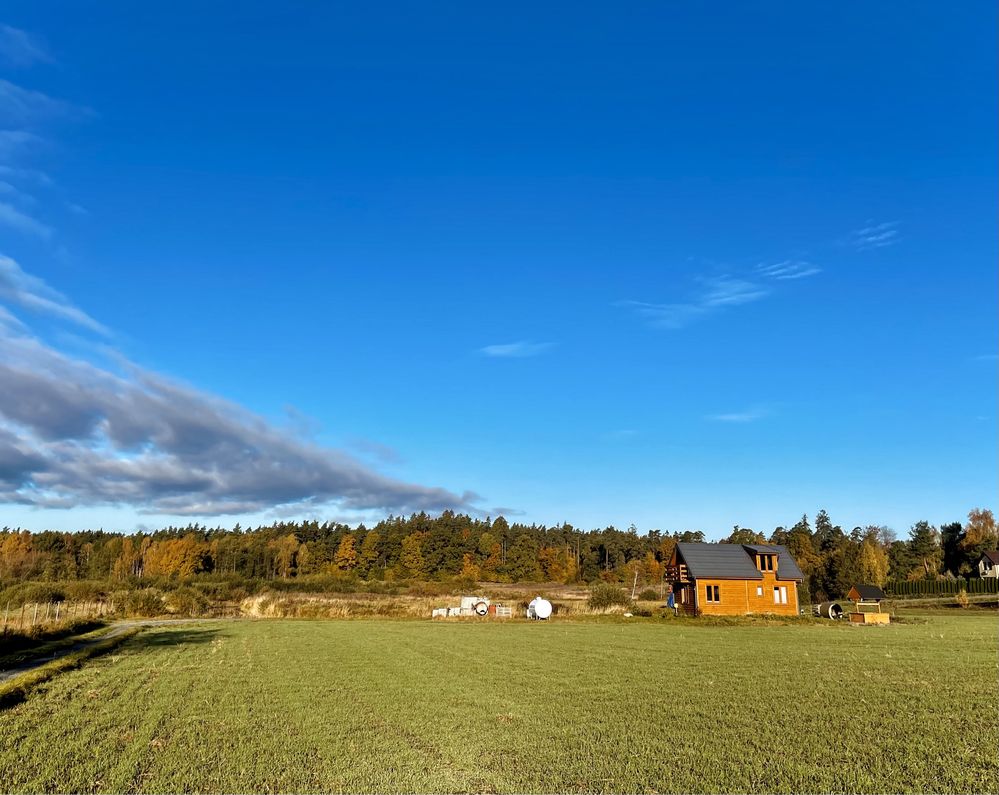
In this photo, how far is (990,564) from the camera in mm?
101312

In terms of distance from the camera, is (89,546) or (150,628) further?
(89,546)

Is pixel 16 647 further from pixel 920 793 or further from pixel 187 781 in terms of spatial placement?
pixel 920 793

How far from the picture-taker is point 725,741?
9742 mm

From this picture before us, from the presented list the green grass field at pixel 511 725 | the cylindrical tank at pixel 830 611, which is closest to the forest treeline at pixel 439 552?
the cylindrical tank at pixel 830 611

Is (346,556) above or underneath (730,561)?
underneath

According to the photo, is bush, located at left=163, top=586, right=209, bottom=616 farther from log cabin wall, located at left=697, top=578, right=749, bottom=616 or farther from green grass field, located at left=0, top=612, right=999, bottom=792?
log cabin wall, located at left=697, top=578, right=749, bottom=616

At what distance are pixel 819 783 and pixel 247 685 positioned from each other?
12.7 metres

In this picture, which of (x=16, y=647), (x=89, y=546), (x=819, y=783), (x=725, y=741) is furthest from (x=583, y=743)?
(x=89, y=546)

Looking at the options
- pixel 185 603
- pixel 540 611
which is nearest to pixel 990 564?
pixel 540 611

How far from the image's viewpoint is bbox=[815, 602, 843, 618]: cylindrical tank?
48.8 m

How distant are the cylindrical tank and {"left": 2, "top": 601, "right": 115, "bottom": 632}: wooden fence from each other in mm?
48917

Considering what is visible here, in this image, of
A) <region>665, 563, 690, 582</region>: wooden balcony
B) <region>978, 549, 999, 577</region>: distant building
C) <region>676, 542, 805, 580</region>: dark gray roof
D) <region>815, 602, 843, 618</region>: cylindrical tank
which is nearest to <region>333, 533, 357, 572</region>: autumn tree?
<region>665, 563, 690, 582</region>: wooden balcony

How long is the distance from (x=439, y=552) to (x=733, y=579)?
85.3 meters

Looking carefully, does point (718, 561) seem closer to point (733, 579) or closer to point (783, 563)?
point (733, 579)
